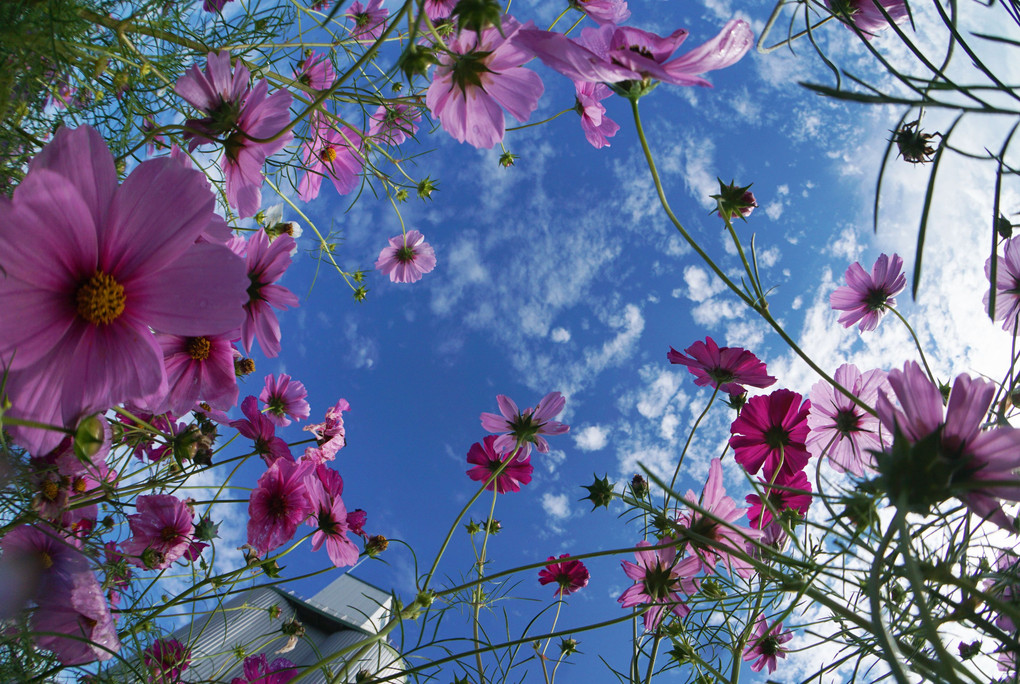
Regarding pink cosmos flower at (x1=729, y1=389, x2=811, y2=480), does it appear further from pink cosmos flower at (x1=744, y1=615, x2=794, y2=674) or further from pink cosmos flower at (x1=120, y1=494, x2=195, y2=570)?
pink cosmos flower at (x1=120, y1=494, x2=195, y2=570)

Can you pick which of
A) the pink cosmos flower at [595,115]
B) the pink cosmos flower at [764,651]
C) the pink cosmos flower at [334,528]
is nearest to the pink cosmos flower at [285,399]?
the pink cosmos flower at [334,528]

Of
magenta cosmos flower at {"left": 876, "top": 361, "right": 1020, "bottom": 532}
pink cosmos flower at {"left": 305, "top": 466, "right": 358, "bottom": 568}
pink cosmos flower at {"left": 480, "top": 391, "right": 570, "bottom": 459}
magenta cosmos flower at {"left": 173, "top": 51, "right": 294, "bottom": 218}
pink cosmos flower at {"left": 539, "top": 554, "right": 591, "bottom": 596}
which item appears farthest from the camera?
pink cosmos flower at {"left": 539, "top": 554, "right": 591, "bottom": 596}

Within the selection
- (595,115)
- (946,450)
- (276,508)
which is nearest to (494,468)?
(276,508)

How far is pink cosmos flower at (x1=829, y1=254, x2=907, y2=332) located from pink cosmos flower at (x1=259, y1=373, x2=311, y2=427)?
43.9 inches

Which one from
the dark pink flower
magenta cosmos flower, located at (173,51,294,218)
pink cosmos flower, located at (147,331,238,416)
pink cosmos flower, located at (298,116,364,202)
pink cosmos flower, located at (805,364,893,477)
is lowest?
pink cosmos flower, located at (805,364,893,477)

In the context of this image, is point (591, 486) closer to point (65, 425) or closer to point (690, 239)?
point (690, 239)

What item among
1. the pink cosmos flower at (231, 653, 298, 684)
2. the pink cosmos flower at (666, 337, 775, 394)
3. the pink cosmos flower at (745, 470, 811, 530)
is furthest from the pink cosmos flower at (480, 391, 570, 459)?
the pink cosmos flower at (231, 653, 298, 684)

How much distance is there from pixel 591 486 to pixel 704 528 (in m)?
0.28

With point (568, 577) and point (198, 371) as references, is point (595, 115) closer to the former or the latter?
point (198, 371)

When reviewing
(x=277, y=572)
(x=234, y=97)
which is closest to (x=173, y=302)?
(x=234, y=97)

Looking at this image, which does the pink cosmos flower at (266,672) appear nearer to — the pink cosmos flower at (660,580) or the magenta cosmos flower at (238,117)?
the pink cosmos flower at (660,580)

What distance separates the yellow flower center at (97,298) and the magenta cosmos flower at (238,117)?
0.18 m

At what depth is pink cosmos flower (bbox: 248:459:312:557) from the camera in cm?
64

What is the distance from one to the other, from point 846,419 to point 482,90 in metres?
0.66
